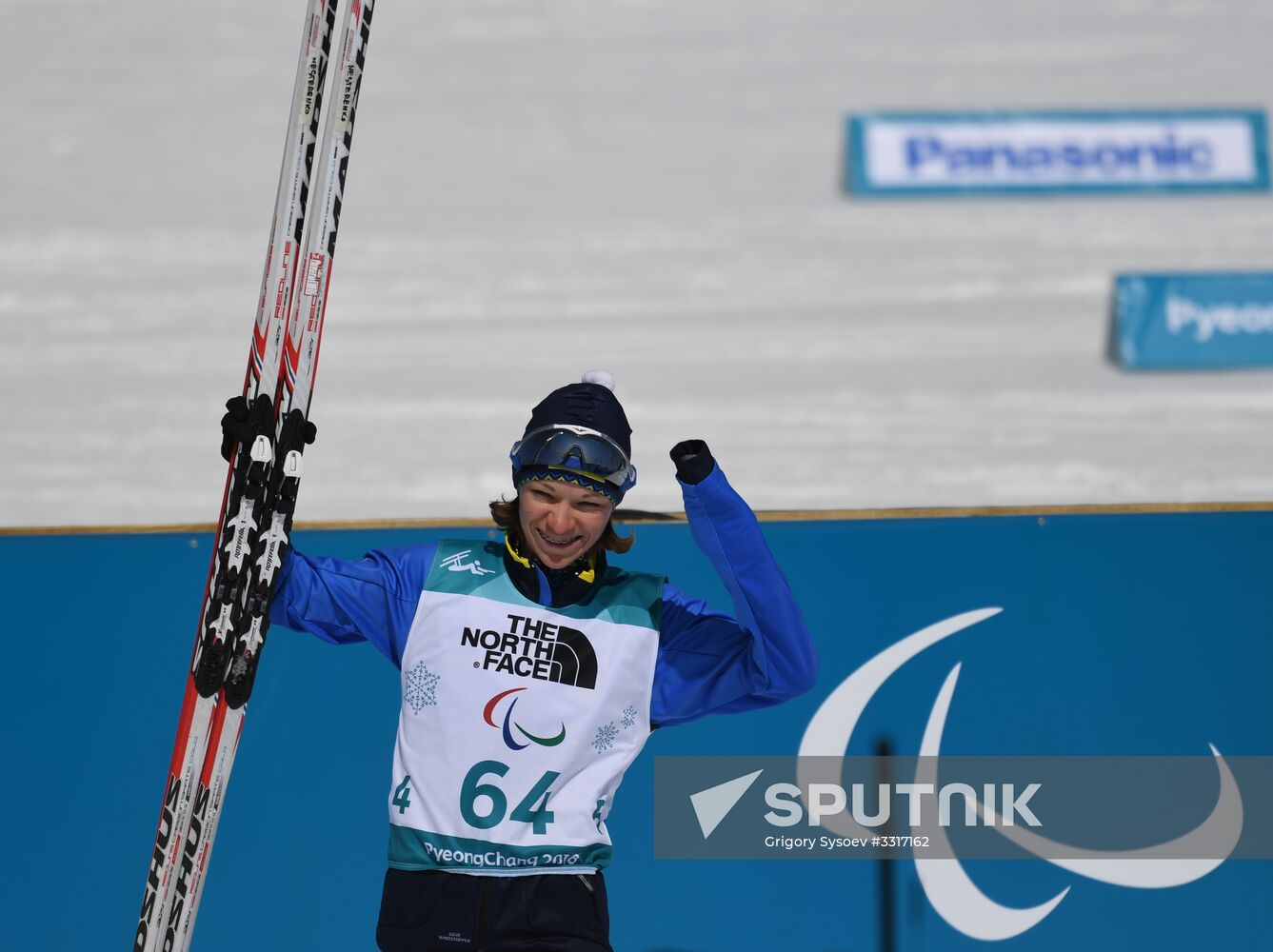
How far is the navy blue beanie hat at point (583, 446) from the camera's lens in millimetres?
2010

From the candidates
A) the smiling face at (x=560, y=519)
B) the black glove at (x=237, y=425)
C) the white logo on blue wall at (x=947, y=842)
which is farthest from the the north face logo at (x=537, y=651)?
the white logo on blue wall at (x=947, y=842)

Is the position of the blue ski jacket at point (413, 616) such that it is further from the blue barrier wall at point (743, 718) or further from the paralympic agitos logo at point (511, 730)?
the blue barrier wall at point (743, 718)

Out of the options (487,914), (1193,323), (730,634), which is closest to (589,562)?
(730,634)

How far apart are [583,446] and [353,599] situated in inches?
17.8

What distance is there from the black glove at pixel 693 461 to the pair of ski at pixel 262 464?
70 cm

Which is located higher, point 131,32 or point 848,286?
point 131,32

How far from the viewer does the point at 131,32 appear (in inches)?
140

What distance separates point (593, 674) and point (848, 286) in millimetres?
1755

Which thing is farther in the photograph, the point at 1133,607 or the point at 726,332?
the point at 726,332

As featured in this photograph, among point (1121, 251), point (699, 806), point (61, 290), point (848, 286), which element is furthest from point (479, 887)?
point (1121, 251)

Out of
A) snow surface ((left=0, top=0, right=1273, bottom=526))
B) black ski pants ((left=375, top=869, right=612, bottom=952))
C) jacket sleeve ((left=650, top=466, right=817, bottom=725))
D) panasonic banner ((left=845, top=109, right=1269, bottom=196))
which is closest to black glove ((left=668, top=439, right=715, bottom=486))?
jacket sleeve ((left=650, top=466, right=817, bottom=725))

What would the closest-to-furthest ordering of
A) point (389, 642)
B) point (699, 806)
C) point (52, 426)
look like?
point (389, 642) → point (699, 806) → point (52, 426)

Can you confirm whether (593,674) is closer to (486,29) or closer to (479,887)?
(479,887)

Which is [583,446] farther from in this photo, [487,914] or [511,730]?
[487,914]
